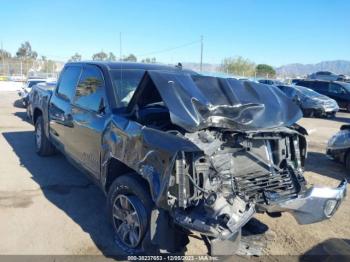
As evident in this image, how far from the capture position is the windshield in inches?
180

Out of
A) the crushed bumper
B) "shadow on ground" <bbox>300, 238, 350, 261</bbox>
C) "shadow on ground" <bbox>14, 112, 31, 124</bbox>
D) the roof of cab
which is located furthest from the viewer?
"shadow on ground" <bbox>14, 112, 31, 124</bbox>

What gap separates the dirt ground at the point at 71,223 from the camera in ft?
13.4

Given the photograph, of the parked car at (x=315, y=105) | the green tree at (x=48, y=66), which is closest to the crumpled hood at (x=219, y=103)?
the parked car at (x=315, y=105)

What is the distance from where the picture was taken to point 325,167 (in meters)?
7.82

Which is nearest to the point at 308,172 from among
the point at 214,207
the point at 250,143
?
the point at 250,143

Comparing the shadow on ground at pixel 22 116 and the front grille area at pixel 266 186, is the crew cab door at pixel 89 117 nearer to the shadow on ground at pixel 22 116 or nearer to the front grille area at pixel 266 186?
the front grille area at pixel 266 186

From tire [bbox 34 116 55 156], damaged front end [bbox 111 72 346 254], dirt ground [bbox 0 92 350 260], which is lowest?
dirt ground [bbox 0 92 350 260]

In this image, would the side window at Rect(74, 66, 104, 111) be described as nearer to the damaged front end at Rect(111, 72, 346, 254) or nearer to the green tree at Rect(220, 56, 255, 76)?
the damaged front end at Rect(111, 72, 346, 254)

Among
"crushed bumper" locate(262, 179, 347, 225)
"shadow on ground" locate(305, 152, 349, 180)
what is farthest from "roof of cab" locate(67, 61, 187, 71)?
"shadow on ground" locate(305, 152, 349, 180)

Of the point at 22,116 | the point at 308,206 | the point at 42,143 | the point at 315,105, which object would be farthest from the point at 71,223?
the point at 315,105

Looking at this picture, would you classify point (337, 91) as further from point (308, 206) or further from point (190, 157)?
point (190, 157)

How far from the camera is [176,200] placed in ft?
10.5

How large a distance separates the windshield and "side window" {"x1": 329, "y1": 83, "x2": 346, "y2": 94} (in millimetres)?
18935

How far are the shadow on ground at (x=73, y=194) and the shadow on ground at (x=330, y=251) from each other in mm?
2054
